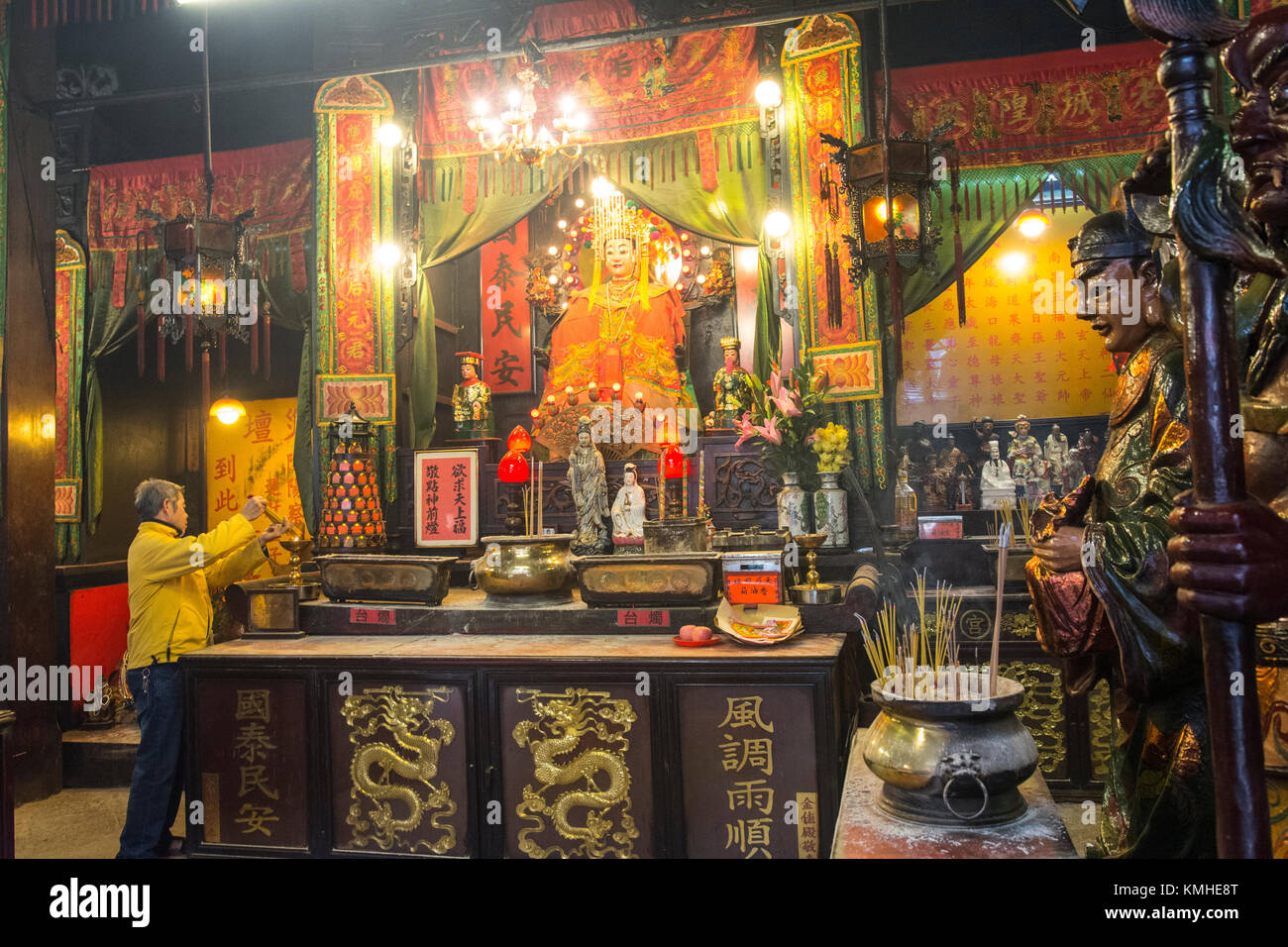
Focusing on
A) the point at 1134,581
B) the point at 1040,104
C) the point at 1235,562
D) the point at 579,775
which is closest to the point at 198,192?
the point at 579,775

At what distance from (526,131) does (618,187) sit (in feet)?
2.70

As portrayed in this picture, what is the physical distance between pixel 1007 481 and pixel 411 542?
3985 millimetres

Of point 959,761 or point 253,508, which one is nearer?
point 959,761

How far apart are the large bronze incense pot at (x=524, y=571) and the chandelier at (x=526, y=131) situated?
2352 millimetres

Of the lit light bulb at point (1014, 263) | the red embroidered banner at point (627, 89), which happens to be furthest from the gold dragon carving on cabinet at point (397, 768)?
the lit light bulb at point (1014, 263)

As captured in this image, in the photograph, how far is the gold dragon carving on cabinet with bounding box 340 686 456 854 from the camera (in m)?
3.45

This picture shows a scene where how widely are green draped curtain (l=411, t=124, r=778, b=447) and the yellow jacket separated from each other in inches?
77.9

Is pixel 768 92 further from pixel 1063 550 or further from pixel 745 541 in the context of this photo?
pixel 1063 550

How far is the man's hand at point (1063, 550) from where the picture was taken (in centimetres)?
186

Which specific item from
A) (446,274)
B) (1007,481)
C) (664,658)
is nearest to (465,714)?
(664,658)

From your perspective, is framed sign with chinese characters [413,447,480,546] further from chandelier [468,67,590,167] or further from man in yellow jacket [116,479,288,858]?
chandelier [468,67,590,167]

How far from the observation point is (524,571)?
13.0 ft

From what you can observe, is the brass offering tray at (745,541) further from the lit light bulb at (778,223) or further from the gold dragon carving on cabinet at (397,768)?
the lit light bulb at (778,223)
